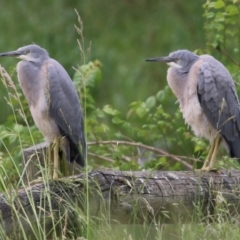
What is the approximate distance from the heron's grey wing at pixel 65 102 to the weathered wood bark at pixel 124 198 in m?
0.83

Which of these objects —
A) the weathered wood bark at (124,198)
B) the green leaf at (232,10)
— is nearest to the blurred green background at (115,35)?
the green leaf at (232,10)

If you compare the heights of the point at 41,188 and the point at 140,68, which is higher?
the point at 41,188

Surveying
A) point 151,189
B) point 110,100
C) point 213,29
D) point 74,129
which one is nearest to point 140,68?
point 110,100

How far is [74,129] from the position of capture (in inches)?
210

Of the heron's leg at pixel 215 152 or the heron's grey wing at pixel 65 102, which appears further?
the heron's leg at pixel 215 152

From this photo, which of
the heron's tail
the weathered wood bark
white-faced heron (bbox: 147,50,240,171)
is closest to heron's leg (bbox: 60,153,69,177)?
the weathered wood bark

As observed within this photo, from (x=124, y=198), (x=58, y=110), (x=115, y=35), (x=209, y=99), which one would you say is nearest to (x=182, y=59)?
(x=209, y=99)

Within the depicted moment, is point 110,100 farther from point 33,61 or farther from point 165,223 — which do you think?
point 165,223

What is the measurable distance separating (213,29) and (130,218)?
307cm

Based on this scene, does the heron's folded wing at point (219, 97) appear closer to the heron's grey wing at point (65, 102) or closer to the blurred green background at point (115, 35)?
the heron's grey wing at point (65, 102)

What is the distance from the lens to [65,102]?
535 cm

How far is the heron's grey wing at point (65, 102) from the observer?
5324 millimetres

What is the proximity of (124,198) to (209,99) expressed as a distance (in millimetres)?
1600

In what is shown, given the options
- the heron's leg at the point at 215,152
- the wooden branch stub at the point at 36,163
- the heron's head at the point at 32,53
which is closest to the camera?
the wooden branch stub at the point at 36,163
